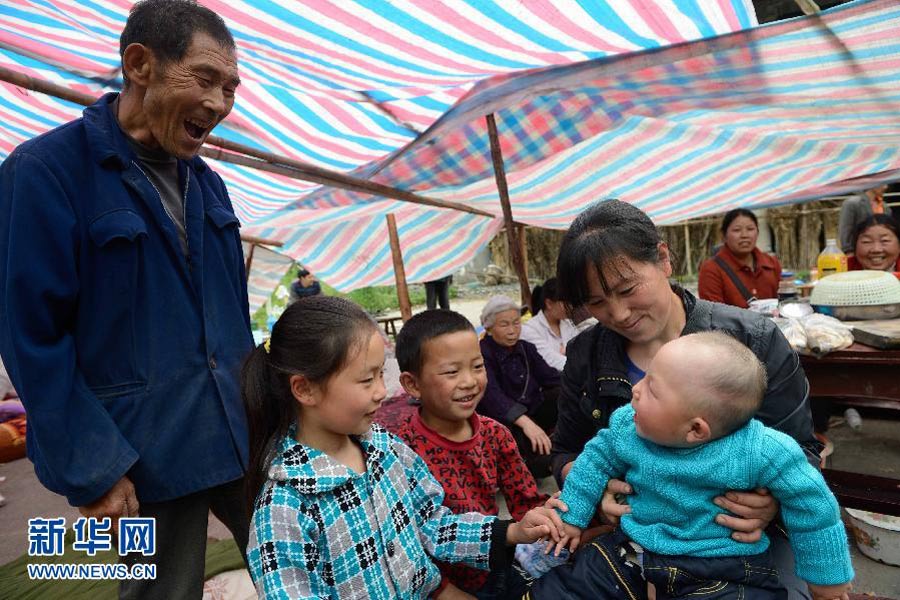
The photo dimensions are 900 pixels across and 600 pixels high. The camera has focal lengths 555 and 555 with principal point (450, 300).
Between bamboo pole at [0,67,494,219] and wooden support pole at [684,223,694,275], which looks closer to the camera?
bamboo pole at [0,67,494,219]

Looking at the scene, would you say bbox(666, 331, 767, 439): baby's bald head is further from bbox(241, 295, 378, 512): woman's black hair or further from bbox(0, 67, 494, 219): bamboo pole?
bbox(0, 67, 494, 219): bamboo pole

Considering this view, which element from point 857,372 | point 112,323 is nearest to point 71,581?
point 112,323

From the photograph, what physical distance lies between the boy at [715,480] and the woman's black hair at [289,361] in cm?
81

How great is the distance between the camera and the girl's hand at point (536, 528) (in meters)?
1.58

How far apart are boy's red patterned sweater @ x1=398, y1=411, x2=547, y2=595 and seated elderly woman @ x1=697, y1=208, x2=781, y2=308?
325 cm

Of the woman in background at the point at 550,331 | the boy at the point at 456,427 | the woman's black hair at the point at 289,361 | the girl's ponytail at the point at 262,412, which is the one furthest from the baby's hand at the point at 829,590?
the woman in background at the point at 550,331

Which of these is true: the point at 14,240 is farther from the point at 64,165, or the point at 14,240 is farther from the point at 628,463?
the point at 628,463

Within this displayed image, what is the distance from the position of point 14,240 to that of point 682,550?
6.07 ft

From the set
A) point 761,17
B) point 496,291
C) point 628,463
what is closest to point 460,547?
point 628,463

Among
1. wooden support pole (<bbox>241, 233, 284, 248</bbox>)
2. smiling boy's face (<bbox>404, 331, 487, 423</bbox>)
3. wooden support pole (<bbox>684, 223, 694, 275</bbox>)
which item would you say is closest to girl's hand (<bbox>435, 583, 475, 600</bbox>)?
smiling boy's face (<bbox>404, 331, 487, 423</bbox>)

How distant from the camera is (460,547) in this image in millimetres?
1683

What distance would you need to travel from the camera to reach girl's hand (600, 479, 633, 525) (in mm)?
1509

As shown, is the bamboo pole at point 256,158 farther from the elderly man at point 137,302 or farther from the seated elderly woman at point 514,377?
the seated elderly woman at point 514,377

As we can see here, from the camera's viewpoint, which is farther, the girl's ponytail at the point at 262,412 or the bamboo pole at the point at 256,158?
the bamboo pole at the point at 256,158
